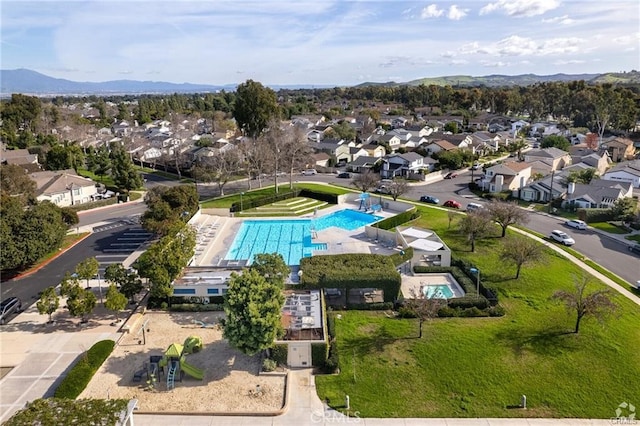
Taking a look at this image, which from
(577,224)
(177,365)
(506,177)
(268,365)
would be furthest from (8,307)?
(506,177)

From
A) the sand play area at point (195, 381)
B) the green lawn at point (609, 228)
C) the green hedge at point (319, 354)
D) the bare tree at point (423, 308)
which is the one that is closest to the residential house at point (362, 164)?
the green lawn at point (609, 228)

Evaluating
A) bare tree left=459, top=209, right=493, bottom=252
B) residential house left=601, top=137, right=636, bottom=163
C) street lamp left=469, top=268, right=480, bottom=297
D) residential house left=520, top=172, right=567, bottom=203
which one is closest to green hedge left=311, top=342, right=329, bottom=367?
street lamp left=469, top=268, right=480, bottom=297

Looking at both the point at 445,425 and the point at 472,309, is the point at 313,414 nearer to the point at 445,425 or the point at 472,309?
the point at 445,425

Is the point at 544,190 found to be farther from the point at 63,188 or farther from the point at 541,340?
the point at 63,188

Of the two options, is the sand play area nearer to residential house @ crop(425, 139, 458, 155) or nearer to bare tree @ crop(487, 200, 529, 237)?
bare tree @ crop(487, 200, 529, 237)

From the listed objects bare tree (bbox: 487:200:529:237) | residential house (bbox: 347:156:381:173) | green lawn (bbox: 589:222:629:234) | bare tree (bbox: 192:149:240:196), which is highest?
bare tree (bbox: 192:149:240:196)

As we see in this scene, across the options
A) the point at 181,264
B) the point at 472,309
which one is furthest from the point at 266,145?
the point at 472,309
